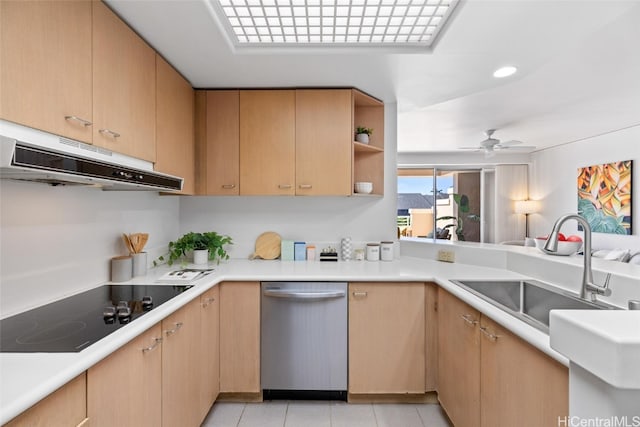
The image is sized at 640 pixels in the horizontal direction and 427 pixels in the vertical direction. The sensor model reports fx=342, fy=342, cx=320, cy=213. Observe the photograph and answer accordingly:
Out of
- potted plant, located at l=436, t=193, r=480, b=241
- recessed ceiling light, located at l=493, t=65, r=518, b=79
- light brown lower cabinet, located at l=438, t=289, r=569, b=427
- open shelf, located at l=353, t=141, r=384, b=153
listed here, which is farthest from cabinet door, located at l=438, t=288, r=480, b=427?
potted plant, located at l=436, t=193, r=480, b=241

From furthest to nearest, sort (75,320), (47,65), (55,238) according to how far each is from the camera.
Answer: (55,238) < (75,320) < (47,65)

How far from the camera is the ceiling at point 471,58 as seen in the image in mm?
1605

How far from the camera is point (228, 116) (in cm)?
263

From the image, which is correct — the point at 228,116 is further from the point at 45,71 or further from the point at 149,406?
the point at 149,406

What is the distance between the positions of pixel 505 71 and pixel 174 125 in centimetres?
220

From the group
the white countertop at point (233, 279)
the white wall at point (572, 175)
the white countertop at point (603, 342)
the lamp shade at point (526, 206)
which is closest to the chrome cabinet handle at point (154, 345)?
the white countertop at point (233, 279)

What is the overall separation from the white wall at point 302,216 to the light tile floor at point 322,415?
46.2 inches

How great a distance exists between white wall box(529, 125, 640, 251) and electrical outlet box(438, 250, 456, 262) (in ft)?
12.6

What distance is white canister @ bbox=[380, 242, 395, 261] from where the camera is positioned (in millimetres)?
2805

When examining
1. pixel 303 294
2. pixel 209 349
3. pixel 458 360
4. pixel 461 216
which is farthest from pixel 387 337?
pixel 461 216

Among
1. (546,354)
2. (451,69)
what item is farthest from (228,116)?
(546,354)

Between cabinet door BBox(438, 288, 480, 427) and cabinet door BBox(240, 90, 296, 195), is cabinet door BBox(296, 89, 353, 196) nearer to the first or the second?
cabinet door BBox(240, 90, 296, 195)

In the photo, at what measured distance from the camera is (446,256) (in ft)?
8.79

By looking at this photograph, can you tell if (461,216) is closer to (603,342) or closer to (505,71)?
(505,71)
